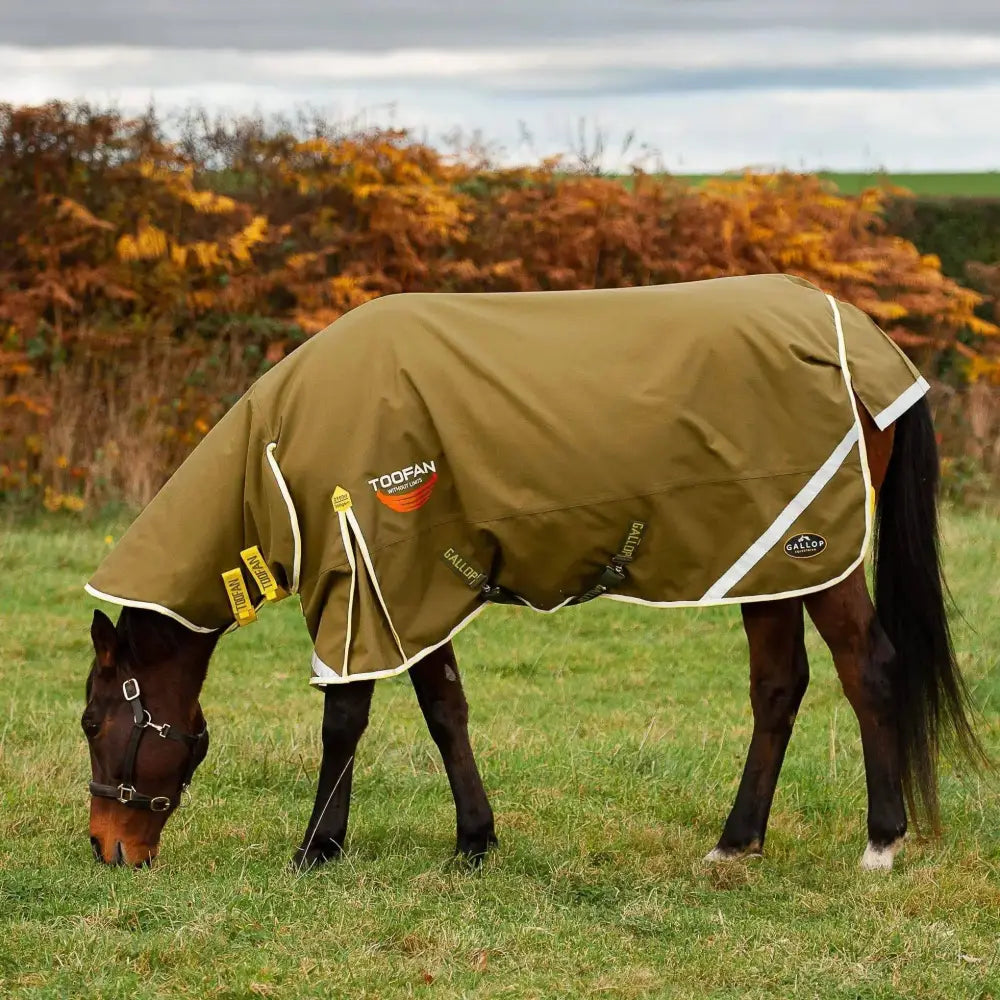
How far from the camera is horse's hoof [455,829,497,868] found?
475 cm

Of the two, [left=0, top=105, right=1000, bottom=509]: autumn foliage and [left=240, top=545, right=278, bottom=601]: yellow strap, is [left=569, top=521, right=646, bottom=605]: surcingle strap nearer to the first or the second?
[left=240, top=545, right=278, bottom=601]: yellow strap

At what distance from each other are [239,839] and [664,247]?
8815 mm

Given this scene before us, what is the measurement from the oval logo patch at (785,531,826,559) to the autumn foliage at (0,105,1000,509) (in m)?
7.29

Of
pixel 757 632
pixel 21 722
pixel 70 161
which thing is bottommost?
pixel 21 722

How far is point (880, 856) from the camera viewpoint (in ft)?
15.5

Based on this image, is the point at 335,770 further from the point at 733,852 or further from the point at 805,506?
the point at 805,506

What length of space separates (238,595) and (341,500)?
1.58ft

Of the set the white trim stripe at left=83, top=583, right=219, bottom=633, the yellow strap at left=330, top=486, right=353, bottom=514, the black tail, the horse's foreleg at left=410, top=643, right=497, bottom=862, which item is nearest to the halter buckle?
the white trim stripe at left=83, top=583, right=219, bottom=633

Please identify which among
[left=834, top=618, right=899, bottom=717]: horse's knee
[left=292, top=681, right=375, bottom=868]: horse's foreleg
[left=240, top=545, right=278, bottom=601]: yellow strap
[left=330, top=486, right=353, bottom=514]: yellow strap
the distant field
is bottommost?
[left=292, top=681, right=375, bottom=868]: horse's foreleg

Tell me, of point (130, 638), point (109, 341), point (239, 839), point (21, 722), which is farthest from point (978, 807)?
point (109, 341)

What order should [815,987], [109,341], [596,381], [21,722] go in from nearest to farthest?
[815,987] < [596,381] < [21,722] < [109,341]

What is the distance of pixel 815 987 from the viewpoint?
366 centimetres

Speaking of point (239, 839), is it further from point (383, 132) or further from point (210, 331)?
point (383, 132)

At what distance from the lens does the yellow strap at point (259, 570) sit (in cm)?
445
